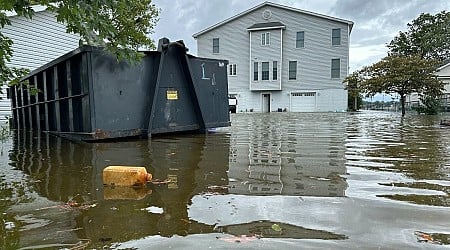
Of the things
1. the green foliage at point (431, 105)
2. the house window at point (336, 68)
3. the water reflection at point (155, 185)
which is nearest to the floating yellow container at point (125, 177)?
the water reflection at point (155, 185)

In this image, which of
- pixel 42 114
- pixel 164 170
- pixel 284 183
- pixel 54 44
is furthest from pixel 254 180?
pixel 54 44

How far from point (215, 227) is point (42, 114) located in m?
8.81

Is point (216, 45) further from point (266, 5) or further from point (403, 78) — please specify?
point (403, 78)

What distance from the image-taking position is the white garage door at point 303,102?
1449 inches

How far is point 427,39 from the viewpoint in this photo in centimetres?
4528

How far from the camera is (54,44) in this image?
18.5 metres

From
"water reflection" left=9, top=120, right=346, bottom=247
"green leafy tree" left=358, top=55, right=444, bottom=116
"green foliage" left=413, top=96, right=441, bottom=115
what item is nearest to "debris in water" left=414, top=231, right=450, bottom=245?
"water reflection" left=9, top=120, right=346, bottom=247

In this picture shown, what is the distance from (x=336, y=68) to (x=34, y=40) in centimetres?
2621

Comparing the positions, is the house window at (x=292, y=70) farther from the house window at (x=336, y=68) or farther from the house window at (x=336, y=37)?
the house window at (x=336, y=37)

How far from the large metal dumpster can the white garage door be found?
27.8 meters

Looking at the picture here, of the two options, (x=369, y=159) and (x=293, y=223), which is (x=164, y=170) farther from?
(x=369, y=159)

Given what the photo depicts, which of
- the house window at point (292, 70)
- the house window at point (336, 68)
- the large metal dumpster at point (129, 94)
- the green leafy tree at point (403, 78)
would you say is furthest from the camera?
the house window at point (292, 70)

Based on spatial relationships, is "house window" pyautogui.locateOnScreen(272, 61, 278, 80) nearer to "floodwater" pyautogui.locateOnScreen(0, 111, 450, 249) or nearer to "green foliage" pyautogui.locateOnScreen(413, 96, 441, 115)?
"green foliage" pyautogui.locateOnScreen(413, 96, 441, 115)

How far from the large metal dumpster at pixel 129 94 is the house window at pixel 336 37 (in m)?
27.8
